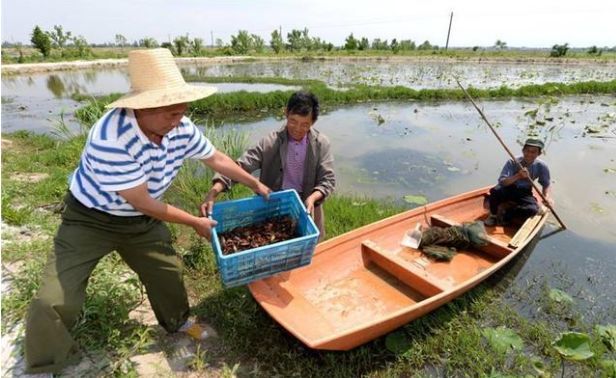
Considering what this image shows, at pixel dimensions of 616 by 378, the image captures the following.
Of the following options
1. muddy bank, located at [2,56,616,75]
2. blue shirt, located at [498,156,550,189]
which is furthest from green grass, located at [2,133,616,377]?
muddy bank, located at [2,56,616,75]

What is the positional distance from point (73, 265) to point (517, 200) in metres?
4.81

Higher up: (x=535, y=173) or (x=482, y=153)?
(x=535, y=173)

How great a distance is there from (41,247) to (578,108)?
16.9 m

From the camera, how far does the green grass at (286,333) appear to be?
251 centimetres

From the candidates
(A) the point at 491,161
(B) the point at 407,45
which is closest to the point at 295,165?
(A) the point at 491,161

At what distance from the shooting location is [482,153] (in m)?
8.36

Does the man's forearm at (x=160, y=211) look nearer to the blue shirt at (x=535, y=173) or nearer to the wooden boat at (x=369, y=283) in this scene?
the wooden boat at (x=369, y=283)

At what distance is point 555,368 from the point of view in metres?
2.69

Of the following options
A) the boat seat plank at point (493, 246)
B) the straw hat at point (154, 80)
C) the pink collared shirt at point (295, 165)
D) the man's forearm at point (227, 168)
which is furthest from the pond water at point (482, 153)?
the straw hat at point (154, 80)

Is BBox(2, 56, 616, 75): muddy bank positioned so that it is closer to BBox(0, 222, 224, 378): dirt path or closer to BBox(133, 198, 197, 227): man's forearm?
BBox(0, 222, 224, 378): dirt path

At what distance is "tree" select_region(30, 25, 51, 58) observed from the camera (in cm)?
3009

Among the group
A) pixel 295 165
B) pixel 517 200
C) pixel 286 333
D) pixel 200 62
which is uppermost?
pixel 200 62

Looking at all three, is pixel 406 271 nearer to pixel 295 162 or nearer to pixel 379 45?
pixel 295 162

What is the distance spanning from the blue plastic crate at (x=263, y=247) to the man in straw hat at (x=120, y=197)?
0.85ft
